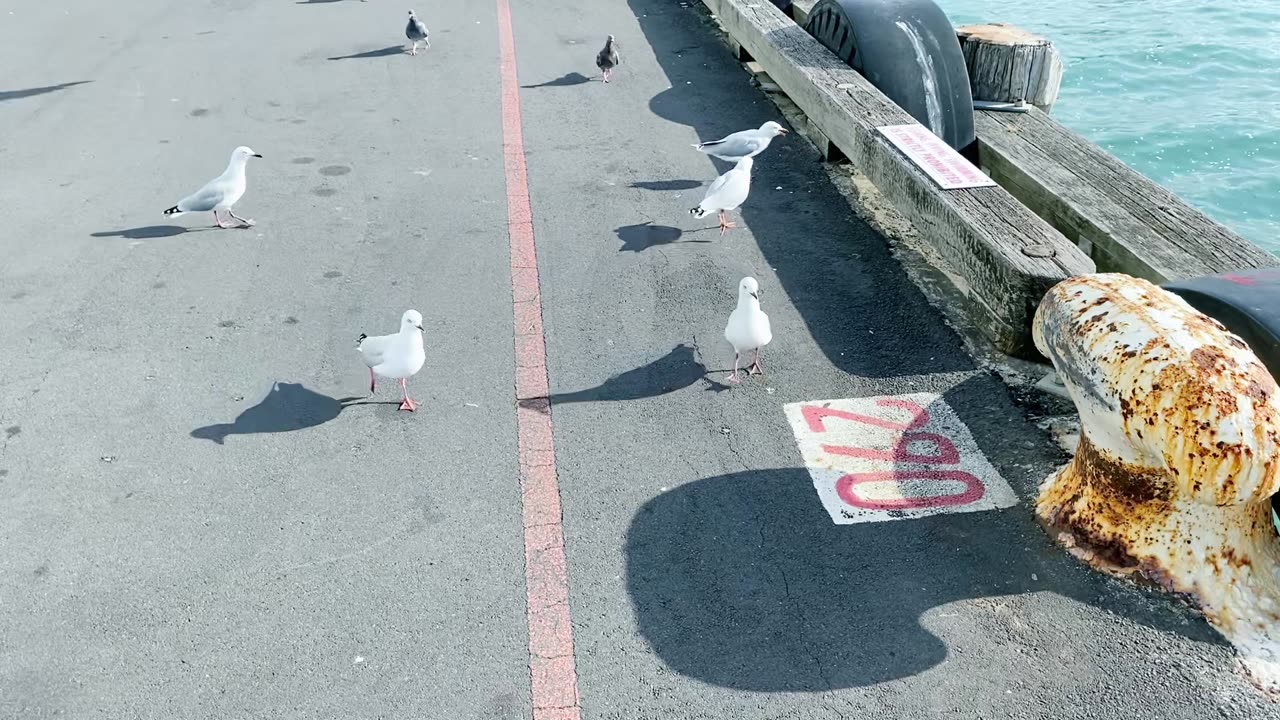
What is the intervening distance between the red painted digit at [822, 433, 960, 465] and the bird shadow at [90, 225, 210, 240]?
5.26m

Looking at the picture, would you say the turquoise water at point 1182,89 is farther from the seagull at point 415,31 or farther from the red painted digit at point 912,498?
the seagull at point 415,31

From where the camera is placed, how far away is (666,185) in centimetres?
845

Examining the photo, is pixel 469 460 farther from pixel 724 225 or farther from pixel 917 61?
pixel 917 61

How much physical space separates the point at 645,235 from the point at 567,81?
4.08m

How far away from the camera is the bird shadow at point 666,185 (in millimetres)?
8398

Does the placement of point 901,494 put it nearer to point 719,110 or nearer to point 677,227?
point 677,227

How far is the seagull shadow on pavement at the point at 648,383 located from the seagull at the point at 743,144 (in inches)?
112

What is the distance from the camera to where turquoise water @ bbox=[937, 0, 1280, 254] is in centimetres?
1359

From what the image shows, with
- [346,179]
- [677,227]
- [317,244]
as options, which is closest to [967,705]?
[677,227]

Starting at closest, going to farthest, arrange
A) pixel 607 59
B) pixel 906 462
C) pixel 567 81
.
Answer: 1. pixel 906 462
2. pixel 607 59
3. pixel 567 81

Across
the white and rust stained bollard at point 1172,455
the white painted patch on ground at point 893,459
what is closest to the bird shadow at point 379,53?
the white painted patch on ground at point 893,459

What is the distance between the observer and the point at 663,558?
14.8 ft

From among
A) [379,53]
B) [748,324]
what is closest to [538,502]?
[748,324]

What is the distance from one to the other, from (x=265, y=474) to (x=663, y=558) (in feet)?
6.74
